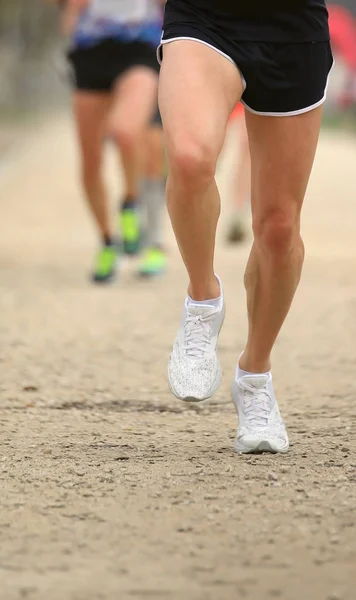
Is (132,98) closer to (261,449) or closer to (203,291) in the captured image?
(203,291)

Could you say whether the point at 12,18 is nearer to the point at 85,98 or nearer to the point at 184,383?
the point at 85,98

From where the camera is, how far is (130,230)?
8.19 meters

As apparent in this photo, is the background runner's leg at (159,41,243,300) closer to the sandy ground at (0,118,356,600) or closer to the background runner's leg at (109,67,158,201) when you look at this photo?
the sandy ground at (0,118,356,600)

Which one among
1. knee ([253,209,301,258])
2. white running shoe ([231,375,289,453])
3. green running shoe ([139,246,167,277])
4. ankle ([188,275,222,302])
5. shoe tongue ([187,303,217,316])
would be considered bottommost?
green running shoe ([139,246,167,277])

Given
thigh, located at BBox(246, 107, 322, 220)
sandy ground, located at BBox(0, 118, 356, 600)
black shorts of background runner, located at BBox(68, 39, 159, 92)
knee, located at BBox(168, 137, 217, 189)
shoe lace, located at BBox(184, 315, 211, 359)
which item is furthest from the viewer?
black shorts of background runner, located at BBox(68, 39, 159, 92)

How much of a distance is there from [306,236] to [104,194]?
426 cm

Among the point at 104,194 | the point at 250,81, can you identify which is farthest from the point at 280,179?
the point at 104,194

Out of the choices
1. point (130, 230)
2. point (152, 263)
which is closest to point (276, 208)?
point (130, 230)

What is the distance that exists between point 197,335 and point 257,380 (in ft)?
0.85

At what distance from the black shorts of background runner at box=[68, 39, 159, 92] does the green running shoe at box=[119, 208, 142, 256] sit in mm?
915

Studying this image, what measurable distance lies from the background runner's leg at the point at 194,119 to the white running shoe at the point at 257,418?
0.54 m

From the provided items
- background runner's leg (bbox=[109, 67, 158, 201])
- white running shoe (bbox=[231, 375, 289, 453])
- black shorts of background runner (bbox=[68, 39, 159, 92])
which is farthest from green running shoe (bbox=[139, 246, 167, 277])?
white running shoe (bbox=[231, 375, 289, 453])

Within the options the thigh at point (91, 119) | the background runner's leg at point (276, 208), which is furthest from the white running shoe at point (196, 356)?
the thigh at point (91, 119)

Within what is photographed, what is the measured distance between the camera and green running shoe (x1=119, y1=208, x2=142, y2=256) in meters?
8.17
